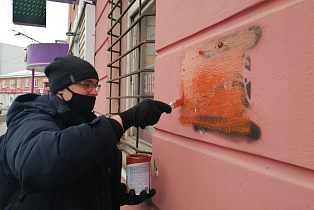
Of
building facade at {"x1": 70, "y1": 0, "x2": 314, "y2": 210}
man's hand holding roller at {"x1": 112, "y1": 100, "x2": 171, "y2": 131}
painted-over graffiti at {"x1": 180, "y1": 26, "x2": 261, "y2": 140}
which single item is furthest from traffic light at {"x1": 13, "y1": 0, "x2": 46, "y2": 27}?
painted-over graffiti at {"x1": 180, "y1": 26, "x2": 261, "y2": 140}

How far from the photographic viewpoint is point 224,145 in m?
0.92

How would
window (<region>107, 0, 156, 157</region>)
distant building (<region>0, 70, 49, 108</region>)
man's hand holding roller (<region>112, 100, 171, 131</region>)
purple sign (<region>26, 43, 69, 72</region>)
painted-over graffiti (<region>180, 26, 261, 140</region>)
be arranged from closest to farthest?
painted-over graffiti (<region>180, 26, 261, 140</region>) → man's hand holding roller (<region>112, 100, 171, 131</region>) → window (<region>107, 0, 156, 157</region>) → purple sign (<region>26, 43, 69, 72</region>) → distant building (<region>0, 70, 49, 108</region>)

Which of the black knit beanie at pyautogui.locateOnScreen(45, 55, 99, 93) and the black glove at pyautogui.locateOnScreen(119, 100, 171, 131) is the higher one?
the black knit beanie at pyautogui.locateOnScreen(45, 55, 99, 93)

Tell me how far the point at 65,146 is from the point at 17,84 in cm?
3927

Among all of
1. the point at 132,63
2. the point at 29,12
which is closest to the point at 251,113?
the point at 132,63

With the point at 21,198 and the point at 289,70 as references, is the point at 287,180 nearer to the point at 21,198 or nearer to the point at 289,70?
the point at 289,70

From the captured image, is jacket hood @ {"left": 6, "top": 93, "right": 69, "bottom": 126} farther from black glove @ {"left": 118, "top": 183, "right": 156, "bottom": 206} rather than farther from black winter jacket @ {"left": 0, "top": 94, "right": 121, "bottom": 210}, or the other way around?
black glove @ {"left": 118, "top": 183, "right": 156, "bottom": 206}

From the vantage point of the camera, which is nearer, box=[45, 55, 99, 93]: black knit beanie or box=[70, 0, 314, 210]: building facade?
box=[70, 0, 314, 210]: building facade

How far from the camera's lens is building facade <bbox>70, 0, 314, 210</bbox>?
648 mm

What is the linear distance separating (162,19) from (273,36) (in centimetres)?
92

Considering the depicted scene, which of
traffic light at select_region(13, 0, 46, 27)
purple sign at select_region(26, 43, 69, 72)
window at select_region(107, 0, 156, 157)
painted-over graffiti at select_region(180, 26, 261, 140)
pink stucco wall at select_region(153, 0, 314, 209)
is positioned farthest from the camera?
purple sign at select_region(26, 43, 69, 72)

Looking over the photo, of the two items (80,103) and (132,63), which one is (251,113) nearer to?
(80,103)

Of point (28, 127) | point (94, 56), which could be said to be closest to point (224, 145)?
point (28, 127)

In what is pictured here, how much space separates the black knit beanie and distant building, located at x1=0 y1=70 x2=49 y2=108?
32.3 metres
